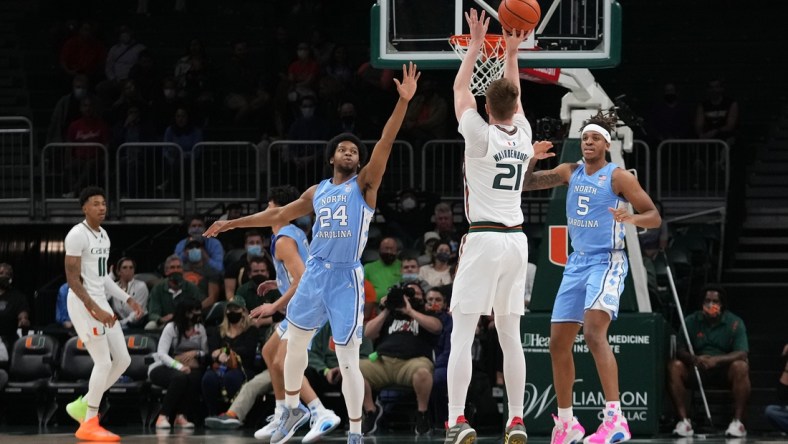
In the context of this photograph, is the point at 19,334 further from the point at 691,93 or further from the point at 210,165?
the point at 691,93

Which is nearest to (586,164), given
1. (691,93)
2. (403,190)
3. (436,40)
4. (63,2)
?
(436,40)

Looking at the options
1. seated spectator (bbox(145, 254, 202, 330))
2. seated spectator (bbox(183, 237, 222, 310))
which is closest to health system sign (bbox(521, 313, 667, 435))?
seated spectator (bbox(145, 254, 202, 330))

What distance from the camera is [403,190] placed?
18172 millimetres

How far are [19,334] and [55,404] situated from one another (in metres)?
1.11

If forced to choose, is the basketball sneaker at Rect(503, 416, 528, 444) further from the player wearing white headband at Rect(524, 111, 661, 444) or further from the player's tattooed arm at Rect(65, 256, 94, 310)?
the player's tattooed arm at Rect(65, 256, 94, 310)

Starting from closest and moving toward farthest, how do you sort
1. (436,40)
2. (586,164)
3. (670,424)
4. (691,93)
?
(586,164) < (436,40) < (670,424) < (691,93)

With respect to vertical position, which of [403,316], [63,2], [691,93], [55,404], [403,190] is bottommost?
[55,404]

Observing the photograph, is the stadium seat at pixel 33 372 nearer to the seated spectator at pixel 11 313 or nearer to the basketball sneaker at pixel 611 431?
the seated spectator at pixel 11 313

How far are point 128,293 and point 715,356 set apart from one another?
642cm

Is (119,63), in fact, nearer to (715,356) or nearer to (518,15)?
(715,356)

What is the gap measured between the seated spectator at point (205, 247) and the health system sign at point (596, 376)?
5200mm

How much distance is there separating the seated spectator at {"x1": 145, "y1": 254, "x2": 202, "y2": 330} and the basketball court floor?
1.88m

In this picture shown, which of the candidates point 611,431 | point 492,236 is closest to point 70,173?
point 492,236

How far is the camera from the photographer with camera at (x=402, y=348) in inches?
578
